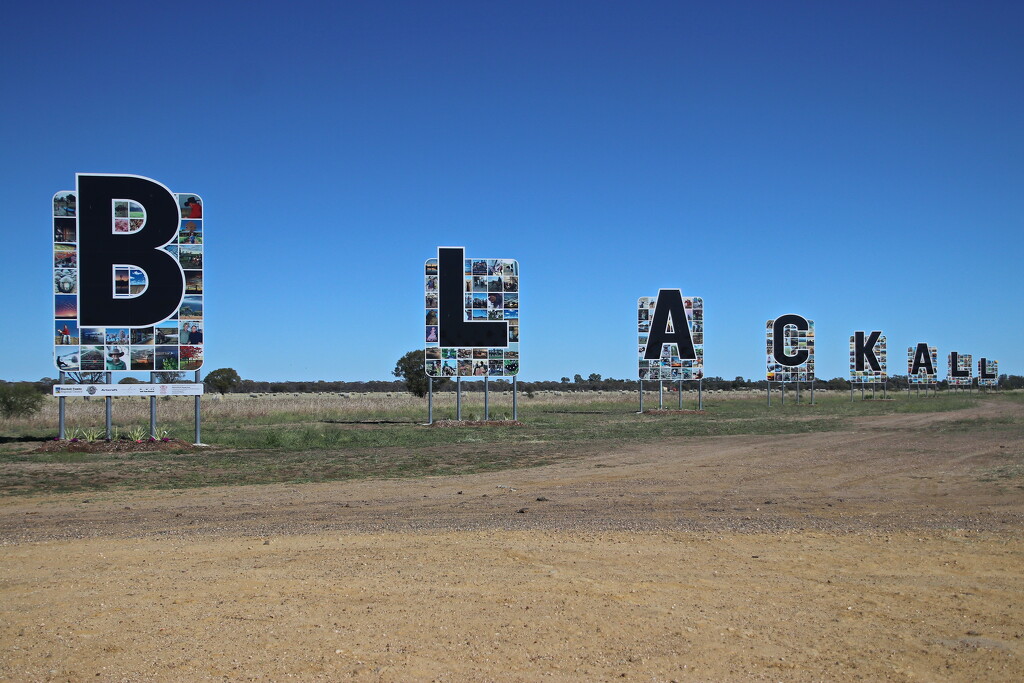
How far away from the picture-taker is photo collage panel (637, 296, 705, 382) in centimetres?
5119

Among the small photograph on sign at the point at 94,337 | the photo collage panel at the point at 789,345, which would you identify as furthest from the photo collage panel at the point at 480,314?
the photo collage panel at the point at 789,345

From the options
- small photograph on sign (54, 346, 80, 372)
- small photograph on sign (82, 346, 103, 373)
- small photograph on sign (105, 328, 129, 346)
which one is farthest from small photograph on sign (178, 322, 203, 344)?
small photograph on sign (54, 346, 80, 372)

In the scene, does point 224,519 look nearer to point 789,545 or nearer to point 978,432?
point 789,545

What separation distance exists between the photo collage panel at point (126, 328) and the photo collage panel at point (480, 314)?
43.5ft

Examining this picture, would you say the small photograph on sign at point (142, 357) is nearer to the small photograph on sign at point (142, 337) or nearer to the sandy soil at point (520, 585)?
the small photograph on sign at point (142, 337)

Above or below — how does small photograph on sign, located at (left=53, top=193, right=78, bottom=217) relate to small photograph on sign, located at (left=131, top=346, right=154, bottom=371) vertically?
above

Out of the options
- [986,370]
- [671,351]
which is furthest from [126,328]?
[986,370]

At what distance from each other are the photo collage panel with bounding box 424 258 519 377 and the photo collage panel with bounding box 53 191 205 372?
13.2 metres

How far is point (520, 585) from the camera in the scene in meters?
8.11

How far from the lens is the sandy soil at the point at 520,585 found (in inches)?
241

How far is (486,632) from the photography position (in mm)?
6734

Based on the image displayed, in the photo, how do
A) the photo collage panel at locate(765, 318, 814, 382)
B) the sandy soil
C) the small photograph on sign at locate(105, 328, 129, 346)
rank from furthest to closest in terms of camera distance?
the photo collage panel at locate(765, 318, 814, 382) < the small photograph on sign at locate(105, 328, 129, 346) < the sandy soil

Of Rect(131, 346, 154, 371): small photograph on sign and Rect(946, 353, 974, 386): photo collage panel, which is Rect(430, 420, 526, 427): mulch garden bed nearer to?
Rect(131, 346, 154, 371): small photograph on sign

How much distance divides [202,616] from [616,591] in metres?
3.52
